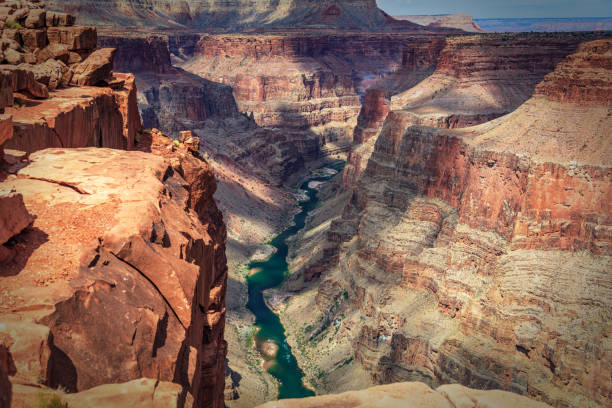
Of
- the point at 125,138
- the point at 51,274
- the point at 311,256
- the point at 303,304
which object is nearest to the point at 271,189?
the point at 311,256

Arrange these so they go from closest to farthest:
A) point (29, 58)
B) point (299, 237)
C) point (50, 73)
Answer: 1. point (50, 73)
2. point (29, 58)
3. point (299, 237)

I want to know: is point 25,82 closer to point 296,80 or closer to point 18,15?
point 18,15

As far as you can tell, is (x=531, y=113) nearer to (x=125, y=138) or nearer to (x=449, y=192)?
(x=449, y=192)

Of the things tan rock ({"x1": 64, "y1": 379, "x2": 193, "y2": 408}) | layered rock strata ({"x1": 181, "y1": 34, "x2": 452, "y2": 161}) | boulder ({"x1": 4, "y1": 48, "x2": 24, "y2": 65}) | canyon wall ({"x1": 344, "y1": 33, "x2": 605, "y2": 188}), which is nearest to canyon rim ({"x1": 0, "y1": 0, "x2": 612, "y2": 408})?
tan rock ({"x1": 64, "y1": 379, "x2": 193, "y2": 408})

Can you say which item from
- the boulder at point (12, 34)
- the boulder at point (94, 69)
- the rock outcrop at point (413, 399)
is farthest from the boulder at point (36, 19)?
the rock outcrop at point (413, 399)

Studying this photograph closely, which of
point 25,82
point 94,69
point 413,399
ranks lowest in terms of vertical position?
point 413,399

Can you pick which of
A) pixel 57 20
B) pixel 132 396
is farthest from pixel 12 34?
pixel 132 396
